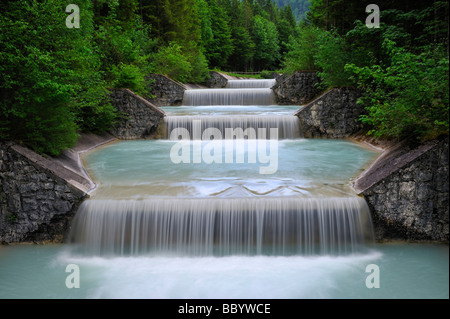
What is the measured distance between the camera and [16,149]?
314 inches

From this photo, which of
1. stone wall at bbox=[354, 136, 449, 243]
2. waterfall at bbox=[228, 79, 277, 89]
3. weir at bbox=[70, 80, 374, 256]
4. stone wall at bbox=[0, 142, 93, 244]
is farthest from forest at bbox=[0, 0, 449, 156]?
waterfall at bbox=[228, 79, 277, 89]

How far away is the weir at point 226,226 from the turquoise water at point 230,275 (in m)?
0.27

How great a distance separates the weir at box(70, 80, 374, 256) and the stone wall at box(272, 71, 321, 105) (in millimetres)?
18151

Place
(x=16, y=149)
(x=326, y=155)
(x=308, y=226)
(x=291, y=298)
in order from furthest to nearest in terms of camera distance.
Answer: (x=326, y=155), (x=16, y=149), (x=308, y=226), (x=291, y=298)

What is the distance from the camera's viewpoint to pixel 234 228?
740 centimetres

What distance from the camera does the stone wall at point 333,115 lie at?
1630 centimetres

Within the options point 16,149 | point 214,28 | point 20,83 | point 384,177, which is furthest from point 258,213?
point 214,28

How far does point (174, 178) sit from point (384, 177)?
5.10 meters

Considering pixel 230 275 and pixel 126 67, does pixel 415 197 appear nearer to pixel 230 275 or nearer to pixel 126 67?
pixel 230 275

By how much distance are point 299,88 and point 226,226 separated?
755 inches

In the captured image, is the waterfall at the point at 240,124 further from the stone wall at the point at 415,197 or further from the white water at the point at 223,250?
the stone wall at the point at 415,197

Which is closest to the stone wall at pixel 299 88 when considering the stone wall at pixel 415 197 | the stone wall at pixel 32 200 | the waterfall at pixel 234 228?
the stone wall at pixel 415 197

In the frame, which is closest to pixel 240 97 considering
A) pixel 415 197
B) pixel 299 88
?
pixel 299 88

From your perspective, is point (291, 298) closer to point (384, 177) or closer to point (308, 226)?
point (308, 226)
